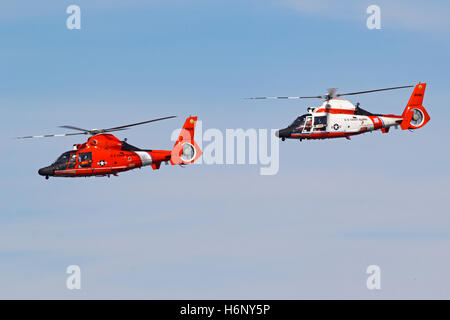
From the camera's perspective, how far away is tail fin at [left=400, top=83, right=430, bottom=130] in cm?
17738

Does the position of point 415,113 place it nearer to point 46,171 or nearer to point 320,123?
point 320,123

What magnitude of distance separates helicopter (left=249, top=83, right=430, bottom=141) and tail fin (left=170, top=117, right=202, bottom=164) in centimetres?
1101

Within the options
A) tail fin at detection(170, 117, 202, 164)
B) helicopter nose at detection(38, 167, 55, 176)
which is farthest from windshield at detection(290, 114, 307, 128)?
helicopter nose at detection(38, 167, 55, 176)

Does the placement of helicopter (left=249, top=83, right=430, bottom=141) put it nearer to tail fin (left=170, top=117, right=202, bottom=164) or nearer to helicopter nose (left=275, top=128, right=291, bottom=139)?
helicopter nose (left=275, top=128, right=291, bottom=139)

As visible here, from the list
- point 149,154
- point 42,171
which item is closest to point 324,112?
point 149,154

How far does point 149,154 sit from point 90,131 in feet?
25.6

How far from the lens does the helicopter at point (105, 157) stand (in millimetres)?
169375

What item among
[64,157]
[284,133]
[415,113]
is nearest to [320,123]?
[284,133]

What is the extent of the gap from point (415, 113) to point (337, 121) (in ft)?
36.4

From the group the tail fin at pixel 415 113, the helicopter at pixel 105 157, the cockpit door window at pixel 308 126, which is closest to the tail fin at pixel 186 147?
the helicopter at pixel 105 157
